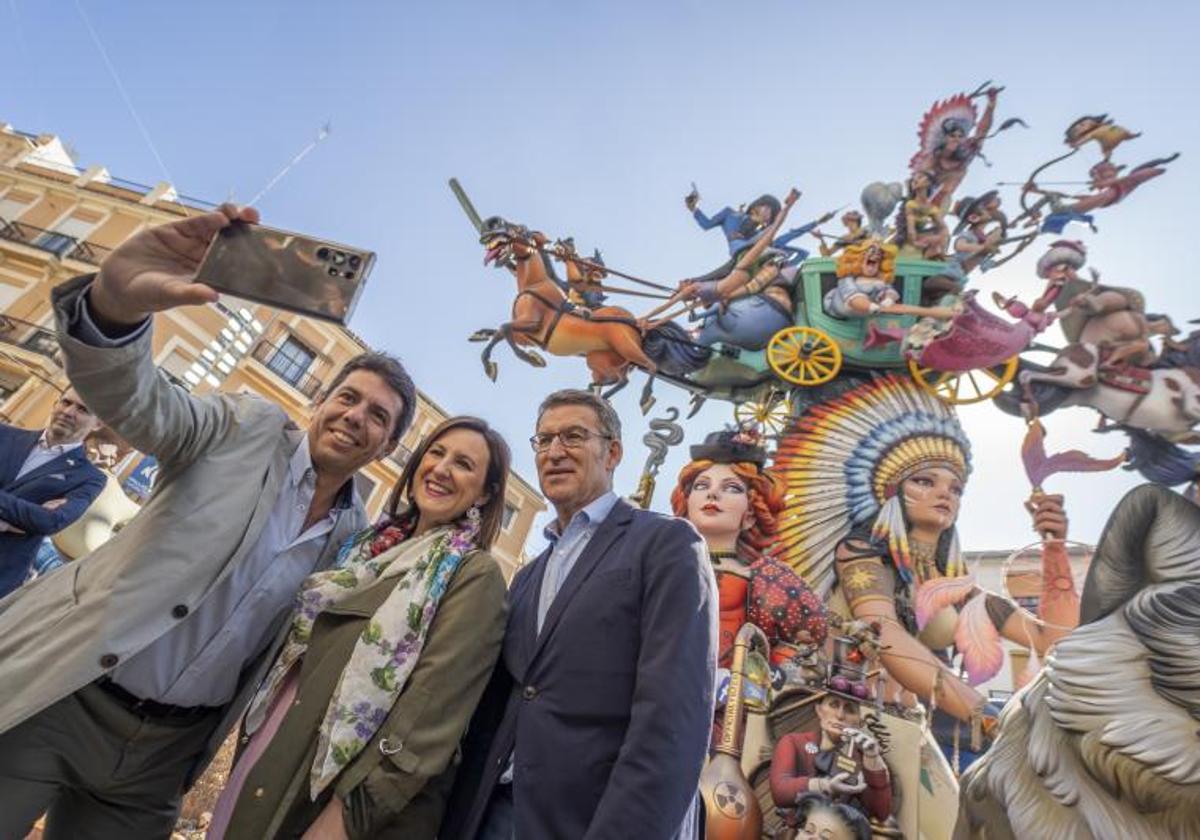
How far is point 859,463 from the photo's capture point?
5.99 meters

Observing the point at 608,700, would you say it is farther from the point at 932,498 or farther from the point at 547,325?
the point at 547,325

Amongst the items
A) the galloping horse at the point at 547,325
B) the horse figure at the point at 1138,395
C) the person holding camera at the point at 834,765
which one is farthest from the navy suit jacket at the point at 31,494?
the horse figure at the point at 1138,395

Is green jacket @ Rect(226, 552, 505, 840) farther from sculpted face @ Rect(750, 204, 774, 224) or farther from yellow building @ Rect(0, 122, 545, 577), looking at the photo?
yellow building @ Rect(0, 122, 545, 577)

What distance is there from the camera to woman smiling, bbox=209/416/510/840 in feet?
4.24

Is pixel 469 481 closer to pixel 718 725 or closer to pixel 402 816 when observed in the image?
pixel 402 816

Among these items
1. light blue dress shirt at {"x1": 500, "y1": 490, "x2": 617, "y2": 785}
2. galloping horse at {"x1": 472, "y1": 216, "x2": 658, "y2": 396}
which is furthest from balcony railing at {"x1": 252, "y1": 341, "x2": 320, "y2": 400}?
light blue dress shirt at {"x1": 500, "y1": 490, "x2": 617, "y2": 785}

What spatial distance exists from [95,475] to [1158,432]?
7400 millimetres

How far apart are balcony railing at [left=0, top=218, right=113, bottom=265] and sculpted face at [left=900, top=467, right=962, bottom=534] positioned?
779 inches

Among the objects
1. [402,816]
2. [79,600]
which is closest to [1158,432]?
[402,816]

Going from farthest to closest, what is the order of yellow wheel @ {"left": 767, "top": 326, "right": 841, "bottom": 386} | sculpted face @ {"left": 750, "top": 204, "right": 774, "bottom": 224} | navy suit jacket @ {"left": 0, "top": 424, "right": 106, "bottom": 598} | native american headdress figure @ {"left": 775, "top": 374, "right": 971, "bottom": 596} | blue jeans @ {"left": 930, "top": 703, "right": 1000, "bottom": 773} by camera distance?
sculpted face @ {"left": 750, "top": 204, "right": 774, "bottom": 224}, yellow wheel @ {"left": 767, "top": 326, "right": 841, "bottom": 386}, native american headdress figure @ {"left": 775, "top": 374, "right": 971, "bottom": 596}, blue jeans @ {"left": 930, "top": 703, "right": 1000, "bottom": 773}, navy suit jacket @ {"left": 0, "top": 424, "right": 106, "bottom": 598}

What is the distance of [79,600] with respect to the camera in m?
1.45

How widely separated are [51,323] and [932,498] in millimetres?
17768

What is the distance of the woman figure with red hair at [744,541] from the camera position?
390 centimetres

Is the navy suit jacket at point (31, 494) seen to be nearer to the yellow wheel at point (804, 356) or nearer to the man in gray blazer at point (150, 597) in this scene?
the man in gray blazer at point (150, 597)
